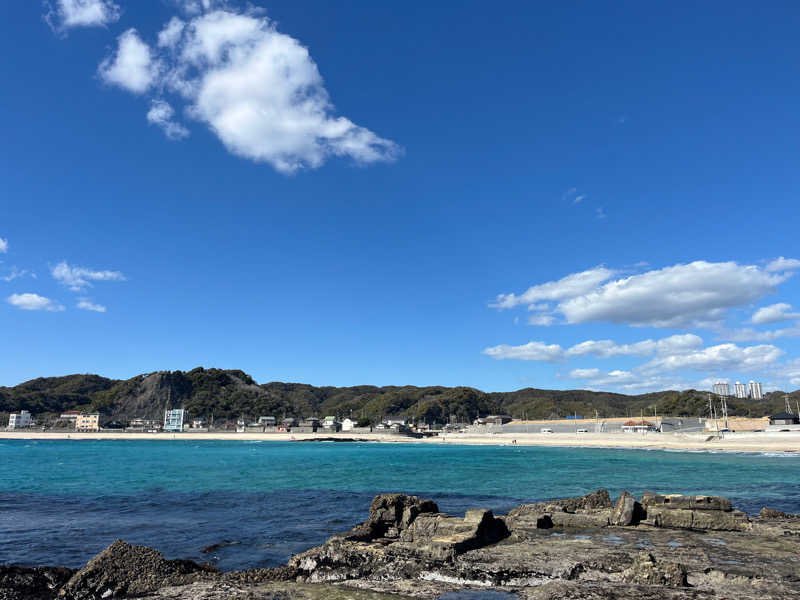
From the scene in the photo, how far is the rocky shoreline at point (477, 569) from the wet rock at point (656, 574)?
20mm

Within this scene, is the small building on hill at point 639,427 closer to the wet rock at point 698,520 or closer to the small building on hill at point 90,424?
the wet rock at point 698,520

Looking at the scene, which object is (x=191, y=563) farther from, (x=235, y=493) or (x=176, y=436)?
(x=176, y=436)

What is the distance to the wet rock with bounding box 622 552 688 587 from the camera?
9.52 m

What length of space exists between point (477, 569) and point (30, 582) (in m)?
9.74

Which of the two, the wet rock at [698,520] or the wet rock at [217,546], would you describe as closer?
the wet rock at [698,520]

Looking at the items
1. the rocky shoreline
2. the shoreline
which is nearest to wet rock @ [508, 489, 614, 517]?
the rocky shoreline

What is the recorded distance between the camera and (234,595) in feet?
30.2

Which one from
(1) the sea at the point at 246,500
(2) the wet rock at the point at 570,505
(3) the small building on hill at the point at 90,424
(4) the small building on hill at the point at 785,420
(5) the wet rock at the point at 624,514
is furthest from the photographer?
(3) the small building on hill at the point at 90,424

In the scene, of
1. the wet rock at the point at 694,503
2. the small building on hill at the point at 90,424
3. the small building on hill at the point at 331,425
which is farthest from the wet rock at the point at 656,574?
the small building on hill at the point at 90,424

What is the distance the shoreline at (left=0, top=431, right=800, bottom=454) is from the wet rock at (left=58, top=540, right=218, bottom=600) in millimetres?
84709

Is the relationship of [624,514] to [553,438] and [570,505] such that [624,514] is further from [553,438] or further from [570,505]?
[553,438]

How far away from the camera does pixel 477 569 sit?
10.8 m

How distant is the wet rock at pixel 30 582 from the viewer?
9942 millimetres

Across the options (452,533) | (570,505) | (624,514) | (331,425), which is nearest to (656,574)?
(452,533)
